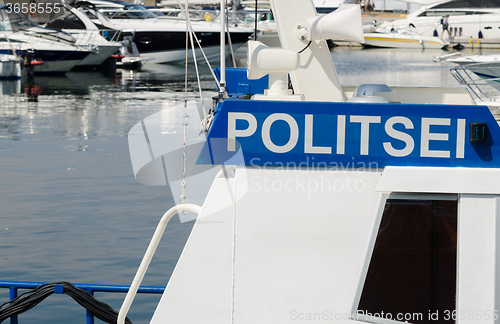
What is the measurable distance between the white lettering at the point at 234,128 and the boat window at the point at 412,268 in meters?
0.69

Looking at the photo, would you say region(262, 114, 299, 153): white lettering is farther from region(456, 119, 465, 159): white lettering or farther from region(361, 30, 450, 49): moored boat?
region(361, 30, 450, 49): moored boat

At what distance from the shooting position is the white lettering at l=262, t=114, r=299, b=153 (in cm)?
283

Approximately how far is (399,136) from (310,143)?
0.39 meters

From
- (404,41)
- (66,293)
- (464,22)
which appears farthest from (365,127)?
(464,22)

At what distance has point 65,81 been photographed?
33312 millimetres

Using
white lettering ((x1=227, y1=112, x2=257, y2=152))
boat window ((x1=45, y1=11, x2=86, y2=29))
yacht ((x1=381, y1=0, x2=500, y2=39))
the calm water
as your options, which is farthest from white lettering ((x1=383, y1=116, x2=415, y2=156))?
yacht ((x1=381, y1=0, x2=500, y2=39))

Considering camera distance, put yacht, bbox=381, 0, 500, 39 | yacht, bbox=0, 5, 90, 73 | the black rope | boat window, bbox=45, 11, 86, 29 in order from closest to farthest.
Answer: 1. the black rope
2. yacht, bbox=0, 5, 90, 73
3. boat window, bbox=45, 11, 86, 29
4. yacht, bbox=381, 0, 500, 39

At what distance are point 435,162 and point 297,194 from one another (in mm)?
616

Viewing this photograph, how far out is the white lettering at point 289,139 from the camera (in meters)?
2.83

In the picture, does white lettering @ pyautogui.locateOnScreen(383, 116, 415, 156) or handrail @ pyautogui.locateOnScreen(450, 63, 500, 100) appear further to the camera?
handrail @ pyautogui.locateOnScreen(450, 63, 500, 100)

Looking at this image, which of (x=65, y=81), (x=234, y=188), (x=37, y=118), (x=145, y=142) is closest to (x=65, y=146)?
(x=37, y=118)

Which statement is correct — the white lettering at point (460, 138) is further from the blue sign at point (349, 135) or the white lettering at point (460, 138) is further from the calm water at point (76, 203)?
the calm water at point (76, 203)

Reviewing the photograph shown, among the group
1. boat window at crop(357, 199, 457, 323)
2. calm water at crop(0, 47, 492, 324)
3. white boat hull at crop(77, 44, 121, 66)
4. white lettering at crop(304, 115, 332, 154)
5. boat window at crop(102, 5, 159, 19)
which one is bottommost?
calm water at crop(0, 47, 492, 324)

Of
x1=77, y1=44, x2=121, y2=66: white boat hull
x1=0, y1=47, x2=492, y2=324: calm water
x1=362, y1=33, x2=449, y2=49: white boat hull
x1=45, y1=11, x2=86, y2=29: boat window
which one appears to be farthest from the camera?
x1=362, y1=33, x2=449, y2=49: white boat hull
